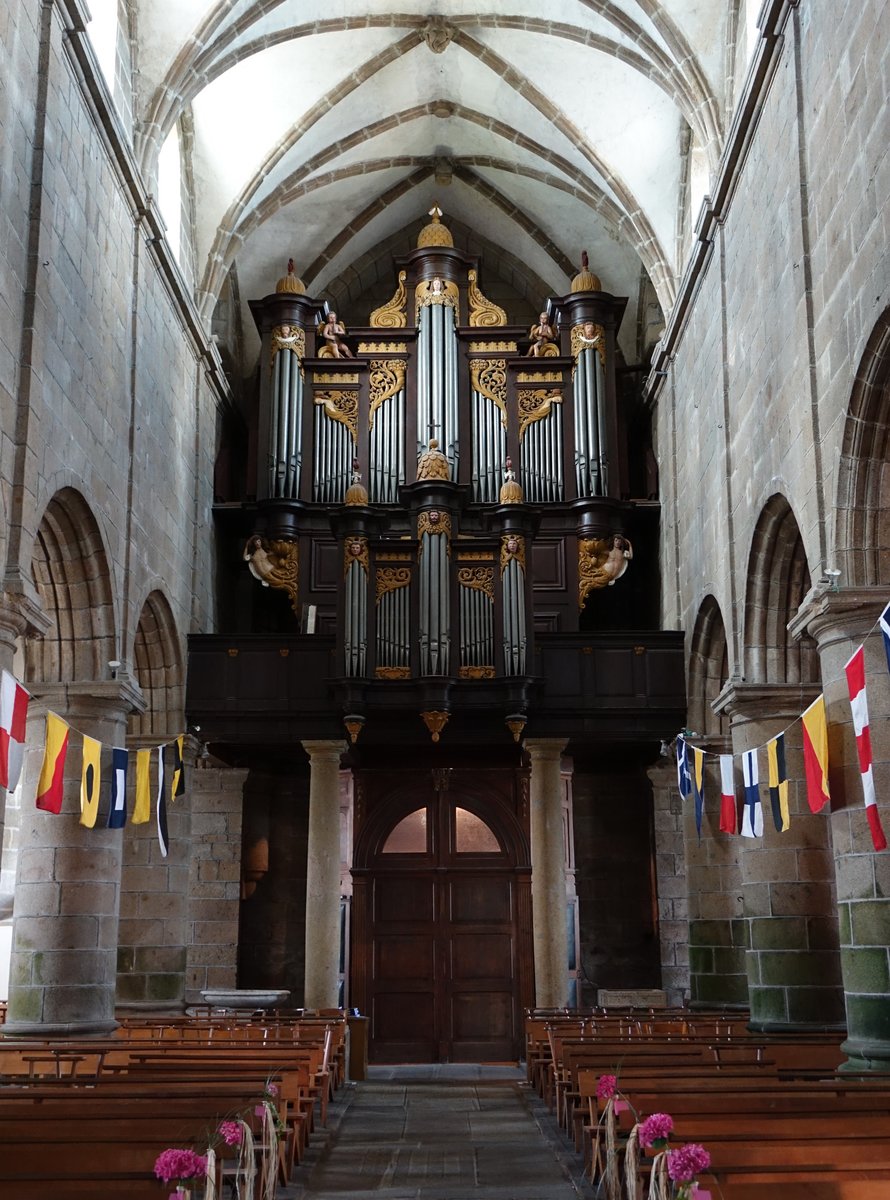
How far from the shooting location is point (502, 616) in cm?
1902

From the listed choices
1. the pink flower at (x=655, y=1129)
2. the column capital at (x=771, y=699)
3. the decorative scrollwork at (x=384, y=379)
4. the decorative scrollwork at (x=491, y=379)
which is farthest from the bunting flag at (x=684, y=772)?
the pink flower at (x=655, y=1129)

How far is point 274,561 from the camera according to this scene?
862 inches

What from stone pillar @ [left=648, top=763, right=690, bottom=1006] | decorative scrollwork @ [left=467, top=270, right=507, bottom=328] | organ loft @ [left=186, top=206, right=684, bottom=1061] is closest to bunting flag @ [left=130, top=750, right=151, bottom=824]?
organ loft @ [left=186, top=206, right=684, bottom=1061]

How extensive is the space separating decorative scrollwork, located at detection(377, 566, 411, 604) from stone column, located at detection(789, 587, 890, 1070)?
7.87 m

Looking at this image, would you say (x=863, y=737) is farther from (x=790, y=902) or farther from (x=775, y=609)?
(x=775, y=609)

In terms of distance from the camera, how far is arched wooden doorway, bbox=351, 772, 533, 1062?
22891mm

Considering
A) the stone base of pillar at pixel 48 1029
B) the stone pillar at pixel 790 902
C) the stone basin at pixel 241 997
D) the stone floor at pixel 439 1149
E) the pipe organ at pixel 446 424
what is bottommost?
the stone floor at pixel 439 1149

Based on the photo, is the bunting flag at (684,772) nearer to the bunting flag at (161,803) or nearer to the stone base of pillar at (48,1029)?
the bunting flag at (161,803)

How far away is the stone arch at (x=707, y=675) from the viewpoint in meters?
19.3

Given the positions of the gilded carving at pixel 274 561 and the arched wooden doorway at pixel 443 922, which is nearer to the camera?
the gilded carving at pixel 274 561

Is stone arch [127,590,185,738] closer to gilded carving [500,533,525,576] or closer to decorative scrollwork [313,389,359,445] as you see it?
gilded carving [500,533,525,576]

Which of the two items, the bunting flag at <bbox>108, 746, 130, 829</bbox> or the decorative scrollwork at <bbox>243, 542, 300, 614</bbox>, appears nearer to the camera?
the bunting flag at <bbox>108, 746, 130, 829</bbox>

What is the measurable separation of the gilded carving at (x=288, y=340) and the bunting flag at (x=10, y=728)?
12.2 meters

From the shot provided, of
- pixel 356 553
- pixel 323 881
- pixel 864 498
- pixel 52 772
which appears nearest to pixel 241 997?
pixel 323 881
